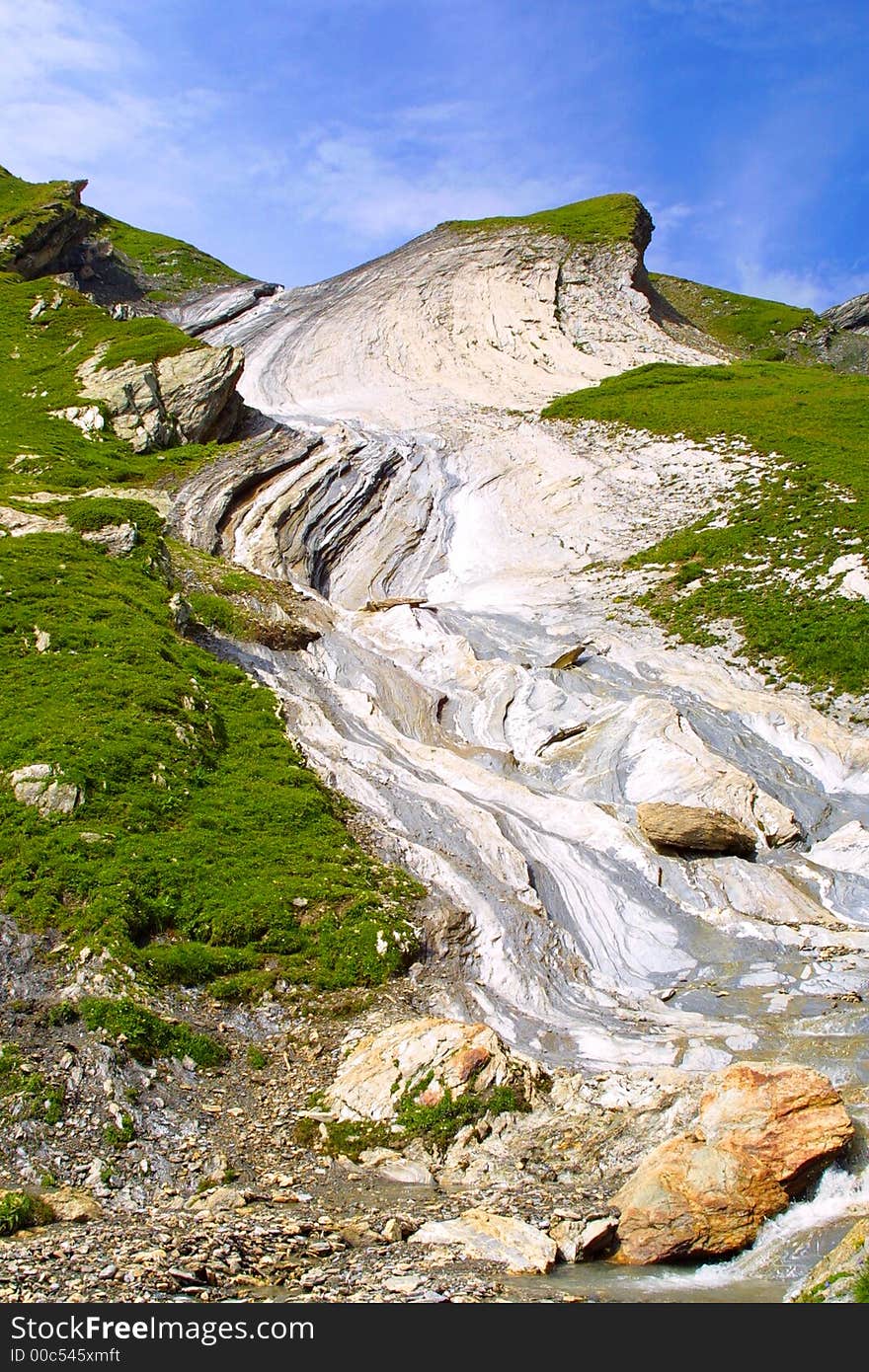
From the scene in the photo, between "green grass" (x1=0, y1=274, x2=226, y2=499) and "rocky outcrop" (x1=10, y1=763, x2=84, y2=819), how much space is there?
771 inches

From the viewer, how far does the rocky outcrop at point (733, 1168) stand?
983cm

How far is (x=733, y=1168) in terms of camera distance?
1030 centimetres

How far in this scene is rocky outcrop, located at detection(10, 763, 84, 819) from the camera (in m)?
17.6

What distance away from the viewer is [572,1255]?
969cm

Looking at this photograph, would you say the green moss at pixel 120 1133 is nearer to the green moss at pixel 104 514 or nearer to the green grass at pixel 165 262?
the green moss at pixel 104 514

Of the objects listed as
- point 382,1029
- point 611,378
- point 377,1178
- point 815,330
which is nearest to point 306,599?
point 382,1029

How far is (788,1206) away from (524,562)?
33653 millimetres

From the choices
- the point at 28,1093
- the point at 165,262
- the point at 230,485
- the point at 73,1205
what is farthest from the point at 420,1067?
the point at 165,262

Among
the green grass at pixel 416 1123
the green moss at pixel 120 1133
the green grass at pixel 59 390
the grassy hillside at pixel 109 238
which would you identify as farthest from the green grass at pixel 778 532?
the grassy hillside at pixel 109 238

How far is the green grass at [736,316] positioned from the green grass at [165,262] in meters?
57.6

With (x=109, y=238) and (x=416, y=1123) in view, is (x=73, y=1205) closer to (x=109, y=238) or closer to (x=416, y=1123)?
(x=416, y=1123)

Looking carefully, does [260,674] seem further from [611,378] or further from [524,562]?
[611,378]

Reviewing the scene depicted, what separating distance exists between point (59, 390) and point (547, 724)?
119 ft

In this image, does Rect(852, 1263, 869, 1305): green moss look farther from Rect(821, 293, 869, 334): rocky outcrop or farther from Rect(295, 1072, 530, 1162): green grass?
Rect(821, 293, 869, 334): rocky outcrop
